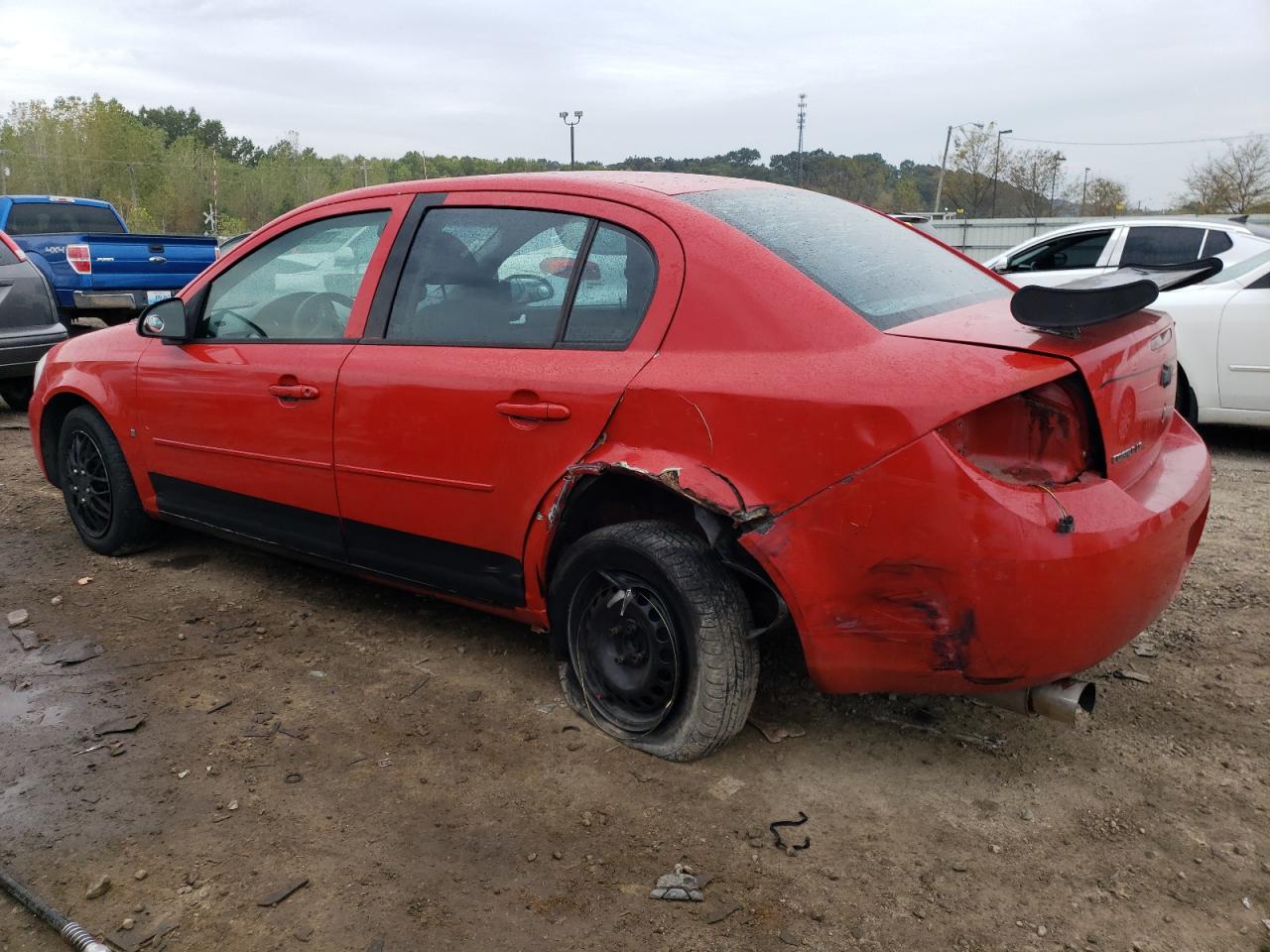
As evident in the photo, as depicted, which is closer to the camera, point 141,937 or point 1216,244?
point 141,937

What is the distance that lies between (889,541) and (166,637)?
2.87 metres

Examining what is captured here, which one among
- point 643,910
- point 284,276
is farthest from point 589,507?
point 284,276

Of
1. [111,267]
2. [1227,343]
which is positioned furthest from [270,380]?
[111,267]

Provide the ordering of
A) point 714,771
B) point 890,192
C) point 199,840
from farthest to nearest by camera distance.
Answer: point 890,192 → point 714,771 → point 199,840

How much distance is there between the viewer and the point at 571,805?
2711 mm

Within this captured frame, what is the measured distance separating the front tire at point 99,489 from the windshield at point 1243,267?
6.60m

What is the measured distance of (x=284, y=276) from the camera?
154 inches

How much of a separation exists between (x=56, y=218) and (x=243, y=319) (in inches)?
406

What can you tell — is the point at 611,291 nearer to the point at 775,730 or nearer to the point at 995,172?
the point at 775,730

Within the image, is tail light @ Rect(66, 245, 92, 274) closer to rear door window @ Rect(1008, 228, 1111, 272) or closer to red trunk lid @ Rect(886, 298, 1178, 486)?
rear door window @ Rect(1008, 228, 1111, 272)

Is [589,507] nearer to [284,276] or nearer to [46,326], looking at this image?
[284,276]

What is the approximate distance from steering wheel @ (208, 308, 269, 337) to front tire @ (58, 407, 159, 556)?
96cm

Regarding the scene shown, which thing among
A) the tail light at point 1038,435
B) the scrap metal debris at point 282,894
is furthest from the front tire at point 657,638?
the scrap metal debris at point 282,894

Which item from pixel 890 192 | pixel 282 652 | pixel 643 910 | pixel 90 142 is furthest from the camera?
pixel 890 192
